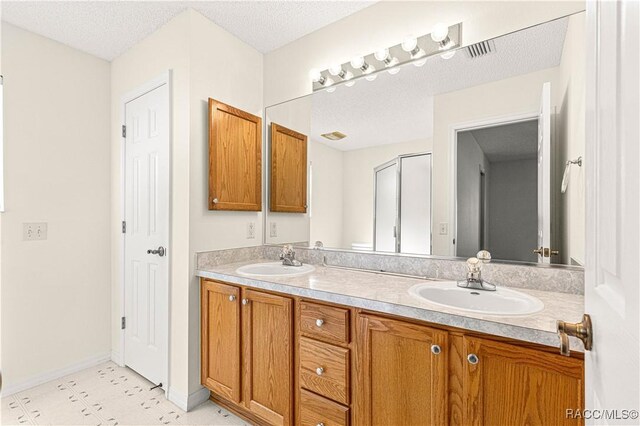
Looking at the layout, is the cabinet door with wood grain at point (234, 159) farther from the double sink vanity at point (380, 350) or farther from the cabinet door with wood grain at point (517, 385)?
the cabinet door with wood grain at point (517, 385)

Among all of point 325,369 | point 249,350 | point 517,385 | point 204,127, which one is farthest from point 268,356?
point 204,127

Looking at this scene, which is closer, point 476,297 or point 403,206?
point 476,297

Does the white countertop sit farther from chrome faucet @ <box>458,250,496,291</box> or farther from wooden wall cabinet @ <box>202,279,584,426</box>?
chrome faucet @ <box>458,250,496,291</box>

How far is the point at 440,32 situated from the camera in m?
1.59

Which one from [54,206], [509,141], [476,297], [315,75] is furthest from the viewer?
[54,206]

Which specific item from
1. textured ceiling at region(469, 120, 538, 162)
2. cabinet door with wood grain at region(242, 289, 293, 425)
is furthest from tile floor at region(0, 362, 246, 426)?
textured ceiling at region(469, 120, 538, 162)

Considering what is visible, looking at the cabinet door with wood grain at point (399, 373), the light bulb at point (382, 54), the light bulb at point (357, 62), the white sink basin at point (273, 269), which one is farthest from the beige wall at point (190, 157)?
the cabinet door with wood grain at point (399, 373)

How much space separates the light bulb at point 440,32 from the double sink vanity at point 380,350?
3.86 feet

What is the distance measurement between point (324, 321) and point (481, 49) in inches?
60.0

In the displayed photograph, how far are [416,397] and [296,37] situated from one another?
2.26m

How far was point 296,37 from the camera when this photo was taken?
2186 mm

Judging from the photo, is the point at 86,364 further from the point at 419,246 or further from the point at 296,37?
the point at 296,37

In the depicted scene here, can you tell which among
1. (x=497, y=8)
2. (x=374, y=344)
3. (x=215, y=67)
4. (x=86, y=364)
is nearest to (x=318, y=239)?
(x=374, y=344)

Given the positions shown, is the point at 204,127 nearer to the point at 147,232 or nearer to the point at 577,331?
the point at 147,232
